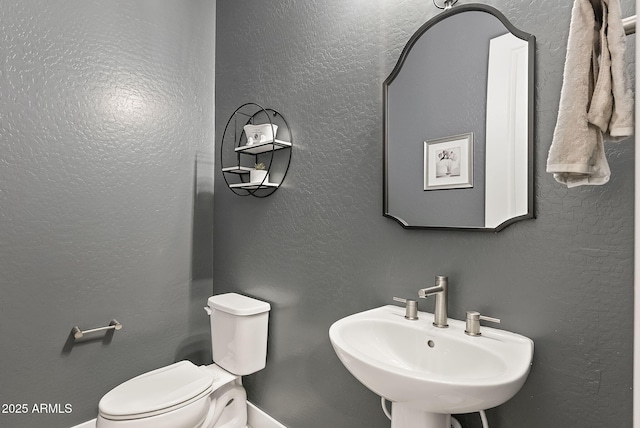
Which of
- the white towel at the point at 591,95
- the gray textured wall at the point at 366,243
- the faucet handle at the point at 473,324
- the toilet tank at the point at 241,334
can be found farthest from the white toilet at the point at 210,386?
the white towel at the point at 591,95

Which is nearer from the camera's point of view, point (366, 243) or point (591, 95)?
point (591, 95)

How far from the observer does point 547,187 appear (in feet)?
3.43

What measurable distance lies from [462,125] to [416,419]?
95 cm

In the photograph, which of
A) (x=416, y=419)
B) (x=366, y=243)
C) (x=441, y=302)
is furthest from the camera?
(x=366, y=243)

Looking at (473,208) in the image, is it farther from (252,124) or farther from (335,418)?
(252,124)

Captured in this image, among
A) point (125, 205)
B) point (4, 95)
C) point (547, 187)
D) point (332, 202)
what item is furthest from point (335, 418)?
point (4, 95)

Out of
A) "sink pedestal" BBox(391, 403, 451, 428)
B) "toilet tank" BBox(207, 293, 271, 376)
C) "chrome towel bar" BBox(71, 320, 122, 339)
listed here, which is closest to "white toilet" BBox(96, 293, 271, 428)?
"toilet tank" BBox(207, 293, 271, 376)

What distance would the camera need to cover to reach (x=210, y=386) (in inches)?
65.7

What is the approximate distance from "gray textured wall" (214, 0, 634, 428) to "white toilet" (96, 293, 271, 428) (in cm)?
12

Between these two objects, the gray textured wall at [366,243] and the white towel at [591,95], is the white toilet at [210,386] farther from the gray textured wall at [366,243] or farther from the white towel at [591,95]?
the white towel at [591,95]

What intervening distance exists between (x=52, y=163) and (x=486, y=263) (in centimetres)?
198

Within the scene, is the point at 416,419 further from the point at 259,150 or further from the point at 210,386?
the point at 259,150

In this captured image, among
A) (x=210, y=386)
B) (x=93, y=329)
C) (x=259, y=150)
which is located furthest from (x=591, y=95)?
(x=93, y=329)

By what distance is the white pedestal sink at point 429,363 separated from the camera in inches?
33.0
